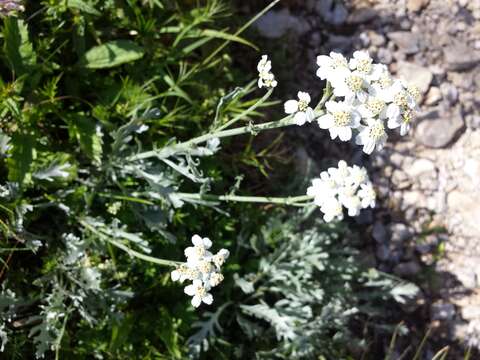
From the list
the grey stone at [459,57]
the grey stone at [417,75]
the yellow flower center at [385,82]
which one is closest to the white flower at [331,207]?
the yellow flower center at [385,82]

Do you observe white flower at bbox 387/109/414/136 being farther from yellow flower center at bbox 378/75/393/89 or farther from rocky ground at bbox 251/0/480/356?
rocky ground at bbox 251/0/480/356

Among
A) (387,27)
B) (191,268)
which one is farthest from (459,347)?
(191,268)

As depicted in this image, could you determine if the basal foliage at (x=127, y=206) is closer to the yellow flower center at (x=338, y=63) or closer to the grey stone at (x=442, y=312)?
the yellow flower center at (x=338, y=63)

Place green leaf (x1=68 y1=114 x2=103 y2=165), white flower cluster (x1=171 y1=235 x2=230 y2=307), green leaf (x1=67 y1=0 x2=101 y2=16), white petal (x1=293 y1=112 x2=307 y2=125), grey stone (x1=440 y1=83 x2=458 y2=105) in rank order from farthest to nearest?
grey stone (x1=440 y1=83 x2=458 y2=105)
green leaf (x1=68 y1=114 x2=103 y2=165)
green leaf (x1=67 y1=0 x2=101 y2=16)
white flower cluster (x1=171 y1=235 x2=230 y2=307)
white petal (x1=293 y1=112 x2=307 y2=125)

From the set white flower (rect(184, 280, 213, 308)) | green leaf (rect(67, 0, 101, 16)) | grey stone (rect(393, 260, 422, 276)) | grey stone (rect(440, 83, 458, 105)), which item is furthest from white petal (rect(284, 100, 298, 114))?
grey stone (rect(440, 83, 458, 105))

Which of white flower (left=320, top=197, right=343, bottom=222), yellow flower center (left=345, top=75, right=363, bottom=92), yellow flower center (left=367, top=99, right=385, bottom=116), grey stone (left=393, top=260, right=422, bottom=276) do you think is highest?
yellow flower center (left=345, top=75, right=363, bottom=92)

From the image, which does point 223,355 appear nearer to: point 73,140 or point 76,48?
point 73,140
